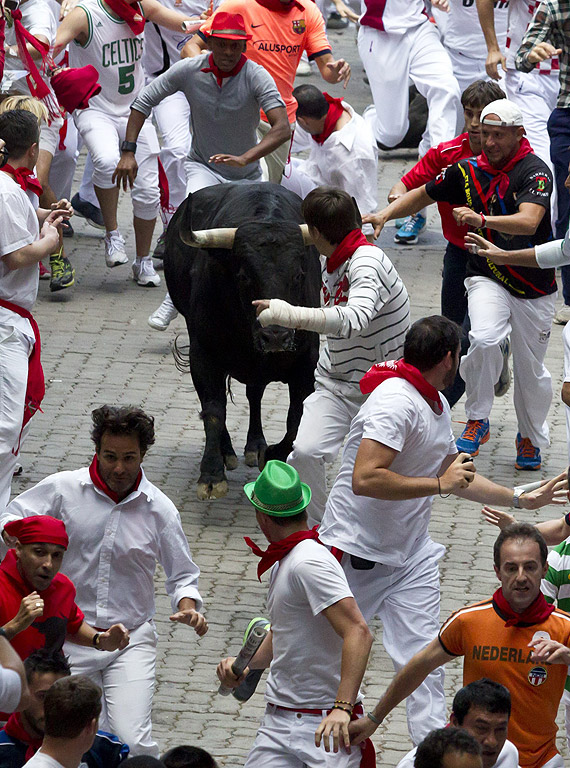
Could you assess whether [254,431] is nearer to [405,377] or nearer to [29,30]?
[405,377]

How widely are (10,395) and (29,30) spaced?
204 inches

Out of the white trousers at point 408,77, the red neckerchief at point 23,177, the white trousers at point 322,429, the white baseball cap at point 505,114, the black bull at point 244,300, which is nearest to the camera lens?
the white trousers at point 322,429

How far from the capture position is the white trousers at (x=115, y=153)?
1220cm

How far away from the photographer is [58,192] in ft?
42.2

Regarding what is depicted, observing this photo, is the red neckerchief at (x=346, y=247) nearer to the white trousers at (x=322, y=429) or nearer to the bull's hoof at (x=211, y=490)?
the white trousers at (x=322, y=429)

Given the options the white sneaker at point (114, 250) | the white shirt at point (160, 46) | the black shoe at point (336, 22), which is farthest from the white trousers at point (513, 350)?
the black shoe at point (336, 22)

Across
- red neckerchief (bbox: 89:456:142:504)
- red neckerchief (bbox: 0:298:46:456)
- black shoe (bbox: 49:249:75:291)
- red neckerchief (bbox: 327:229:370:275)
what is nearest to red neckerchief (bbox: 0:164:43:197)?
red neckerchief (bbox: 0:298:46:456)

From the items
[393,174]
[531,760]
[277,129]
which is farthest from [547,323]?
[393,174]

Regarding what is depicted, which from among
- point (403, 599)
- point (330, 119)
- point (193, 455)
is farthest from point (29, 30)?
point (403, 599)

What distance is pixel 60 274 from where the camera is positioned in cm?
1256

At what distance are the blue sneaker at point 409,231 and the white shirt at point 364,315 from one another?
6830 millimetres

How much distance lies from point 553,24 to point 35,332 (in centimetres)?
513

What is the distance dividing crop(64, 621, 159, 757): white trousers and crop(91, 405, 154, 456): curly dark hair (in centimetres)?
78

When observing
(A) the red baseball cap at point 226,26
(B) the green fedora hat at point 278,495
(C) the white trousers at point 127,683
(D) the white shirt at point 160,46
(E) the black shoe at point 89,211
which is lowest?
(E) the black shoe at point 89,211
